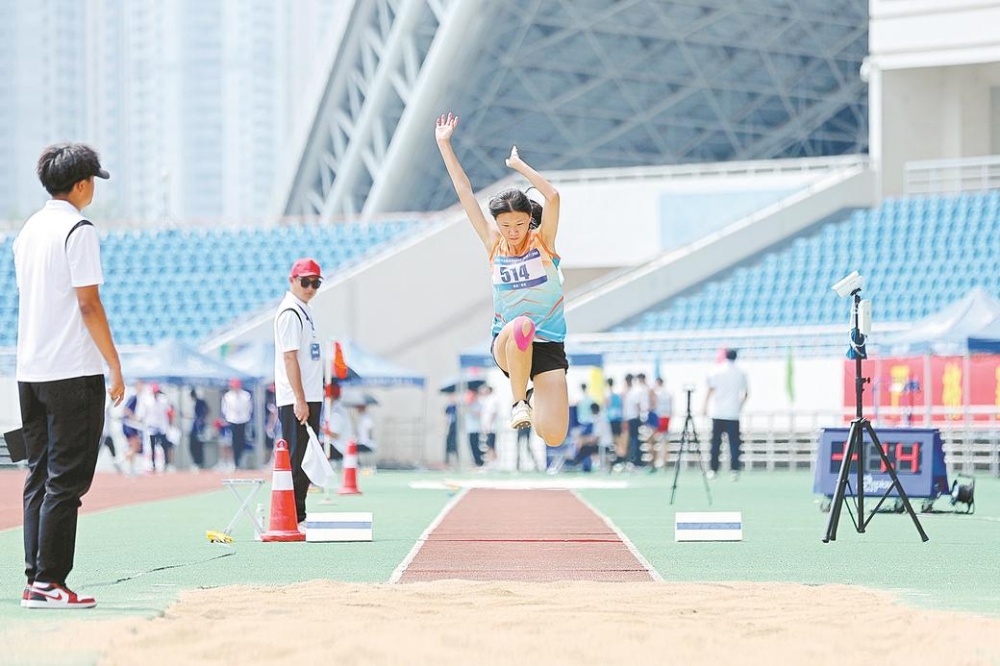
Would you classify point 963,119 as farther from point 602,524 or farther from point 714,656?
point 714,656

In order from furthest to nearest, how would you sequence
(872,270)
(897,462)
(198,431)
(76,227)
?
(872,270) < (198,431) < (897,462) < (76,227)

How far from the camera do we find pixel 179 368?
29969 millimetres

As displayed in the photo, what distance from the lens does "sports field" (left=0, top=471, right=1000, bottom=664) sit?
5.96 metres

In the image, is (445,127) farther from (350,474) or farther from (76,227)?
(350,474)

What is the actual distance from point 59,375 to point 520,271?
10.2 feet

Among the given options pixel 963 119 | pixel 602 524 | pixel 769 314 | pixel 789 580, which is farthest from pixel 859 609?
pixel 963 119

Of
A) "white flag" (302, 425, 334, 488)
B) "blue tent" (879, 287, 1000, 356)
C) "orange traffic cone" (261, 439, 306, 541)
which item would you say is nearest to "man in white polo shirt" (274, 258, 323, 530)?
"white flag" (302, 425, 334, 488)

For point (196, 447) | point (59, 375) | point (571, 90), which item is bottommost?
Answer: point (196, 447)

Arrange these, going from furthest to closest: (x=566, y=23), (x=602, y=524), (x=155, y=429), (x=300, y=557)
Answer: (x=566, y=23) < (x=155, y=429) < (x=602, y=524) < (x=300, y=557)

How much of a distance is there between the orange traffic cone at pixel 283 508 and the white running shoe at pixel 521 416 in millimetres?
2006

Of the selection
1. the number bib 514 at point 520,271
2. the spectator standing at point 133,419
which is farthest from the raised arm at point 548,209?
the spectator standing at point 133,419

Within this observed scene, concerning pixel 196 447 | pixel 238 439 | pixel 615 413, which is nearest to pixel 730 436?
pixel 615 413

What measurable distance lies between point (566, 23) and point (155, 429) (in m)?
27.5

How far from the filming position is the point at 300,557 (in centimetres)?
1005
